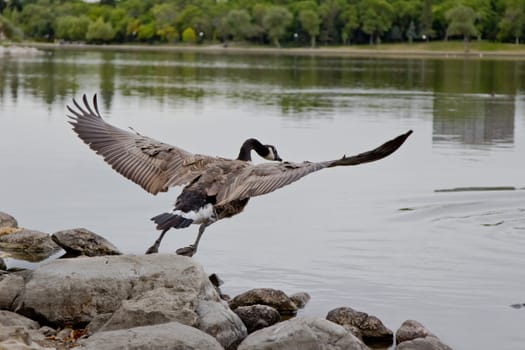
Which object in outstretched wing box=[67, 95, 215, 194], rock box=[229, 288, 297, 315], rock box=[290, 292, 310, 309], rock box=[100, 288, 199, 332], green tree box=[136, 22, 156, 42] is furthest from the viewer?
green tree box=[136, 22, 156, 42]

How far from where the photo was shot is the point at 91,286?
8445 mm

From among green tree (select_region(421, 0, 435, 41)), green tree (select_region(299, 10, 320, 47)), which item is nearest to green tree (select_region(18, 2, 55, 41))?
green tree (select_region(299, 10, 320, 47))

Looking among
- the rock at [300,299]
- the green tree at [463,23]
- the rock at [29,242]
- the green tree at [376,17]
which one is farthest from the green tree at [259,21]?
the rock at [300,299]

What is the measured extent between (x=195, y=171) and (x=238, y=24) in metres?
158

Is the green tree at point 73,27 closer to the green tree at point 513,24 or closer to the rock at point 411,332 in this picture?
the green tree at point 513,24

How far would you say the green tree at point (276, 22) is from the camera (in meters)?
162

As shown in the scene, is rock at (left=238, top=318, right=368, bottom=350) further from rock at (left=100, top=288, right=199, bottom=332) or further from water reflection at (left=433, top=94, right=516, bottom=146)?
water reflection at (left=433, top=94, right=516, bottom=146)

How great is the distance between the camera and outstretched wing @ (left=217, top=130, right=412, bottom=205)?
807 centimetres

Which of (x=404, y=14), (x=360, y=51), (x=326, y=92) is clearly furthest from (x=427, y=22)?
(x=326, y=92)

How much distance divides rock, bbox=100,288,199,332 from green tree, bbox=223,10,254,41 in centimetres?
15834

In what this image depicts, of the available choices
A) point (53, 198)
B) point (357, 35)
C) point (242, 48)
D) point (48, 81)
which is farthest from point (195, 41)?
point (53, 198)

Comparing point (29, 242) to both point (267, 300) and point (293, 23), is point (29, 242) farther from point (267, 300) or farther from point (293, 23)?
point (293, 23)

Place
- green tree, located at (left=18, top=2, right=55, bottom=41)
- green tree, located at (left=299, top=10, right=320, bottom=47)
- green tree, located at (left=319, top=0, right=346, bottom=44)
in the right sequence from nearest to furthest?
→ green tree, located at (left=299, top=10, right=320, bottom=47) < green tree, located at (left=319, top=0, right=346, bottom=44) < green tree, located at (left=18, top=2, right=55, bottom=41)

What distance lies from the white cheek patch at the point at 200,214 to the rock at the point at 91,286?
1.43 feet
